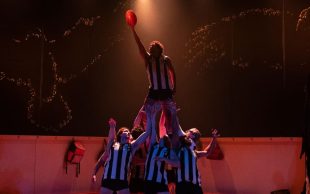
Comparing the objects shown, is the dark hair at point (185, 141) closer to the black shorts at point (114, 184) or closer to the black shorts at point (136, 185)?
the black shorts at point (114, 184)

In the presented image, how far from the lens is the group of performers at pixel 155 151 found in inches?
205

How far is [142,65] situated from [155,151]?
3887mm

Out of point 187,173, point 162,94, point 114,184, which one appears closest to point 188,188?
point 187,173

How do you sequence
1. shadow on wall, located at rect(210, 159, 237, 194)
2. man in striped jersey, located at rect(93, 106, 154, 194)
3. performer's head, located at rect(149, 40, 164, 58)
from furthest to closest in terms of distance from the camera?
shadow on wall, located at rect(210, 159, 237, 194), performer's head, located at rect(149, 40, 164, 58), man in striped jersey, located at rect(93, 106, 154, 194)

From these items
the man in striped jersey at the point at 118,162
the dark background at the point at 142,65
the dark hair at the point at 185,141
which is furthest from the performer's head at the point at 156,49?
the dark background at the point at 142,65

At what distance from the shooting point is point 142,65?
29.8ft

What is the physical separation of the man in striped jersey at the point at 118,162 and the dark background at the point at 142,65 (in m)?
2.75

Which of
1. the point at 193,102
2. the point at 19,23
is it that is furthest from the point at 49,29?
the point at 193,102

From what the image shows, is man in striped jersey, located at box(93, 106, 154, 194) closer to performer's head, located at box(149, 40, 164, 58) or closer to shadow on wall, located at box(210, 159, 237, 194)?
performer's head, located at box(149, 40, 164, 58)

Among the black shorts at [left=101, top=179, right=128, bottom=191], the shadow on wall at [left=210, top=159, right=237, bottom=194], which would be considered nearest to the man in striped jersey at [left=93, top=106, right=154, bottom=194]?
the black shorts at [left=101, top=179, right=128, bottom=191]

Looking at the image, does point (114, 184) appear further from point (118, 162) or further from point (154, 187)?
point (154, 187)

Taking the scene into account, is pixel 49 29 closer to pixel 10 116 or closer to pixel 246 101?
pixel 10 116

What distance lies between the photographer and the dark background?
25.5 feet

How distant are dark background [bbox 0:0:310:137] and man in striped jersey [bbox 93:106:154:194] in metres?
2.75
